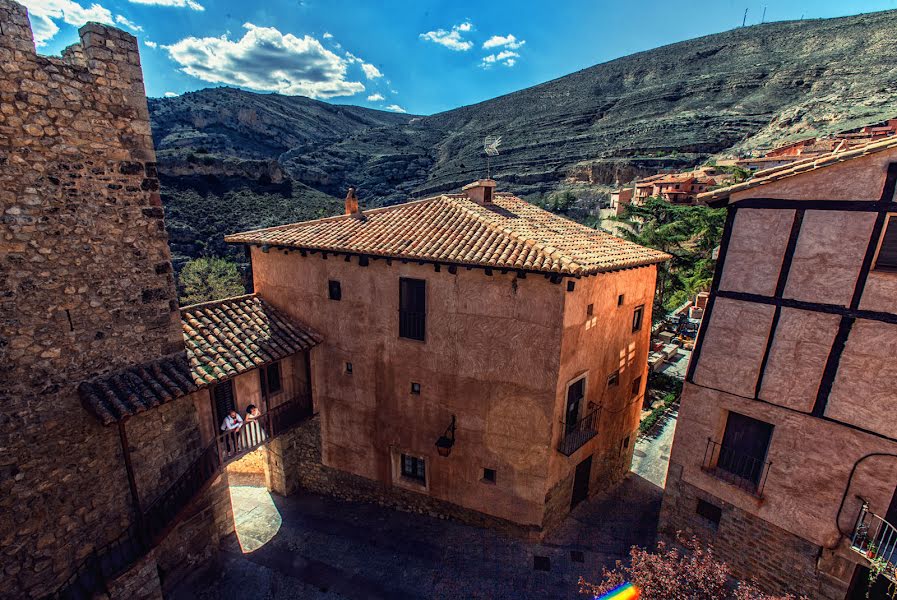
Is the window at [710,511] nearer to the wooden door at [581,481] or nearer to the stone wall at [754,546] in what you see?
the stone wall at [754,546]

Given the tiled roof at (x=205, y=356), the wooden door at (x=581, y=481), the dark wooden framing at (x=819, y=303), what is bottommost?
the wooden door at (x=581, y=481)

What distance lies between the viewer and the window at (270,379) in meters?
11.3

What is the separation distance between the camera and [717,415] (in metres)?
8.74

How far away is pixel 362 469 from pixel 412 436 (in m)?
2.43

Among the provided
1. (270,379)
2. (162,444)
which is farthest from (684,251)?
(162,444)

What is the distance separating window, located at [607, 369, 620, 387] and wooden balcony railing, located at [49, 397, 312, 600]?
9736mm

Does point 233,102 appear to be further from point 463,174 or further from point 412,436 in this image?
point 412,436

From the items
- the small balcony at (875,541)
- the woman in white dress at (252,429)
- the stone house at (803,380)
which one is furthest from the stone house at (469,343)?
the small balcony at (875,541)

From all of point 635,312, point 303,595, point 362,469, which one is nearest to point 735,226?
point 635,312

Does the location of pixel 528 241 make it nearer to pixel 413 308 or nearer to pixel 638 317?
pixel 413 308

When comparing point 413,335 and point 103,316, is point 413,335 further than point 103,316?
Yes

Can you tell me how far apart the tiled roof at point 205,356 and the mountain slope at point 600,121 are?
41550 mm

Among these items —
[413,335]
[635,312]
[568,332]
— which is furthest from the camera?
[635,312]

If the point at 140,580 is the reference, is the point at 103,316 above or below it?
above
